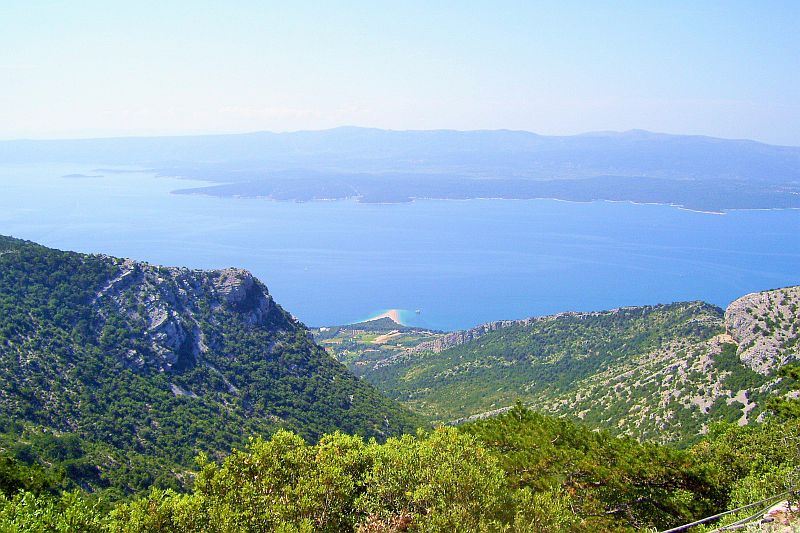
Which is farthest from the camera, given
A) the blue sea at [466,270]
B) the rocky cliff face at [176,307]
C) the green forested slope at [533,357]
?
the blue sea at [466,270]

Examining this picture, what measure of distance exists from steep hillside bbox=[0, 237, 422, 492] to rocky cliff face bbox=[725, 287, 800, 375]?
2378 centimetres

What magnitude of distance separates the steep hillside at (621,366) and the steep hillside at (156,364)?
46.0 ft

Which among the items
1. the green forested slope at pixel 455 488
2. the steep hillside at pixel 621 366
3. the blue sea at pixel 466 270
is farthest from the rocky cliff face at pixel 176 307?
the blue sea at pixel 466 270

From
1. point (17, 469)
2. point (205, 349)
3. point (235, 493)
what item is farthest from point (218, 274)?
point (235, 493)

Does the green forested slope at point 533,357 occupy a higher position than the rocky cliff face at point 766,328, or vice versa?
the rocky cliff face at point 766,328

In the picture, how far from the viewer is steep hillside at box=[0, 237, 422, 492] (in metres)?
29.4

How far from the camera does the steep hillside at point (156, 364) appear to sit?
29375mm

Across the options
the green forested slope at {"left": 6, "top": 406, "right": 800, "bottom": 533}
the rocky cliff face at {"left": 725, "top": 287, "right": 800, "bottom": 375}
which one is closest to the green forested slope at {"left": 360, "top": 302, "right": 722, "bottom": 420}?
the rocky cliff face at {"left": 725, "top": 287, "right": 800, "bottom": 375}

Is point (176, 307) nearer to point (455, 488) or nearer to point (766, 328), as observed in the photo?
point (455, 488)

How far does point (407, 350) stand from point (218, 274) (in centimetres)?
4139

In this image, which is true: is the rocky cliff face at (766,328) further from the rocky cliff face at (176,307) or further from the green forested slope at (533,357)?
the rocky cliff face at (176,307)

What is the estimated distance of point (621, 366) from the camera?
50.1 metres

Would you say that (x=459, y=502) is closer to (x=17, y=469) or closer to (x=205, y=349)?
(x=17, y=469)

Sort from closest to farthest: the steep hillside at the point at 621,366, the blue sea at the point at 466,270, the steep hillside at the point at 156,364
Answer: the steep hillside at the point at 156,364 < the steep hillside at the point at 621,366 < the blue sea at the point at 466,270
